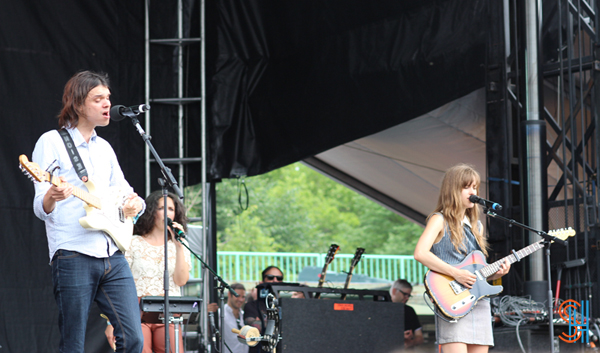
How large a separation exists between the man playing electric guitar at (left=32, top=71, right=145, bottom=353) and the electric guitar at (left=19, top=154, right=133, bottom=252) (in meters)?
0.02

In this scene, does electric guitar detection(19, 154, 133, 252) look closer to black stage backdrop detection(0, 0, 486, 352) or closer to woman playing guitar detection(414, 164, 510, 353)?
woman playing guitar detection(414, 164, 510, 353)

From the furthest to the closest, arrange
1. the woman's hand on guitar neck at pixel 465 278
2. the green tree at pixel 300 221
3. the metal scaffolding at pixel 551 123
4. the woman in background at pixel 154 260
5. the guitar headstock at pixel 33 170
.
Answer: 1. the green tree at pixel 300 221
2. the metal scaffolding at pixel 551 123
3. the woman in background at pixel 154 260
4. the woman's hand on guitar neck at pixel 465 278
5. the guitar headstock at pixel 33 170

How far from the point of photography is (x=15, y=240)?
5785 millimetres

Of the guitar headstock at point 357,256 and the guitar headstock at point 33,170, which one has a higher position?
the guitar headstock at point 33,170

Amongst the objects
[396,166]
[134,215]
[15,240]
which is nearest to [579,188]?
[396,166]

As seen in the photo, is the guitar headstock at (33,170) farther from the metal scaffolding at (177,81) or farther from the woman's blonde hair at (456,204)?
the metal scaffolding at (177,81)

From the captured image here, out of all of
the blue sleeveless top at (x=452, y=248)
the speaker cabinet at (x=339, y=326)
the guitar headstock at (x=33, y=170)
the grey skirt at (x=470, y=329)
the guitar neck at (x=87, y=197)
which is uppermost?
the guitar headstock at (x=33, y=170)

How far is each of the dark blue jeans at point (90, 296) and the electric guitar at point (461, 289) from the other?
1.53 m

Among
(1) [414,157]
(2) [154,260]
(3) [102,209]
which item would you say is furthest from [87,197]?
(1) [414,157]

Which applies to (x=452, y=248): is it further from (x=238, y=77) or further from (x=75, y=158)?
(x=238, y=77)

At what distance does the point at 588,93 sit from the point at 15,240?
15.7 feet

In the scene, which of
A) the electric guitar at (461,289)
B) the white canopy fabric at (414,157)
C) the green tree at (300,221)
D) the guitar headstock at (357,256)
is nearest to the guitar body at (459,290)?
the electric guitar at (461,289)

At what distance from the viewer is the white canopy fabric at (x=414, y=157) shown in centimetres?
679

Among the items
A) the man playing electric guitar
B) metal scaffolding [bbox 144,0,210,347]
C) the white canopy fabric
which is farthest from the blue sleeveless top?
metal scaffolding [bbox 144,0,210,347]
